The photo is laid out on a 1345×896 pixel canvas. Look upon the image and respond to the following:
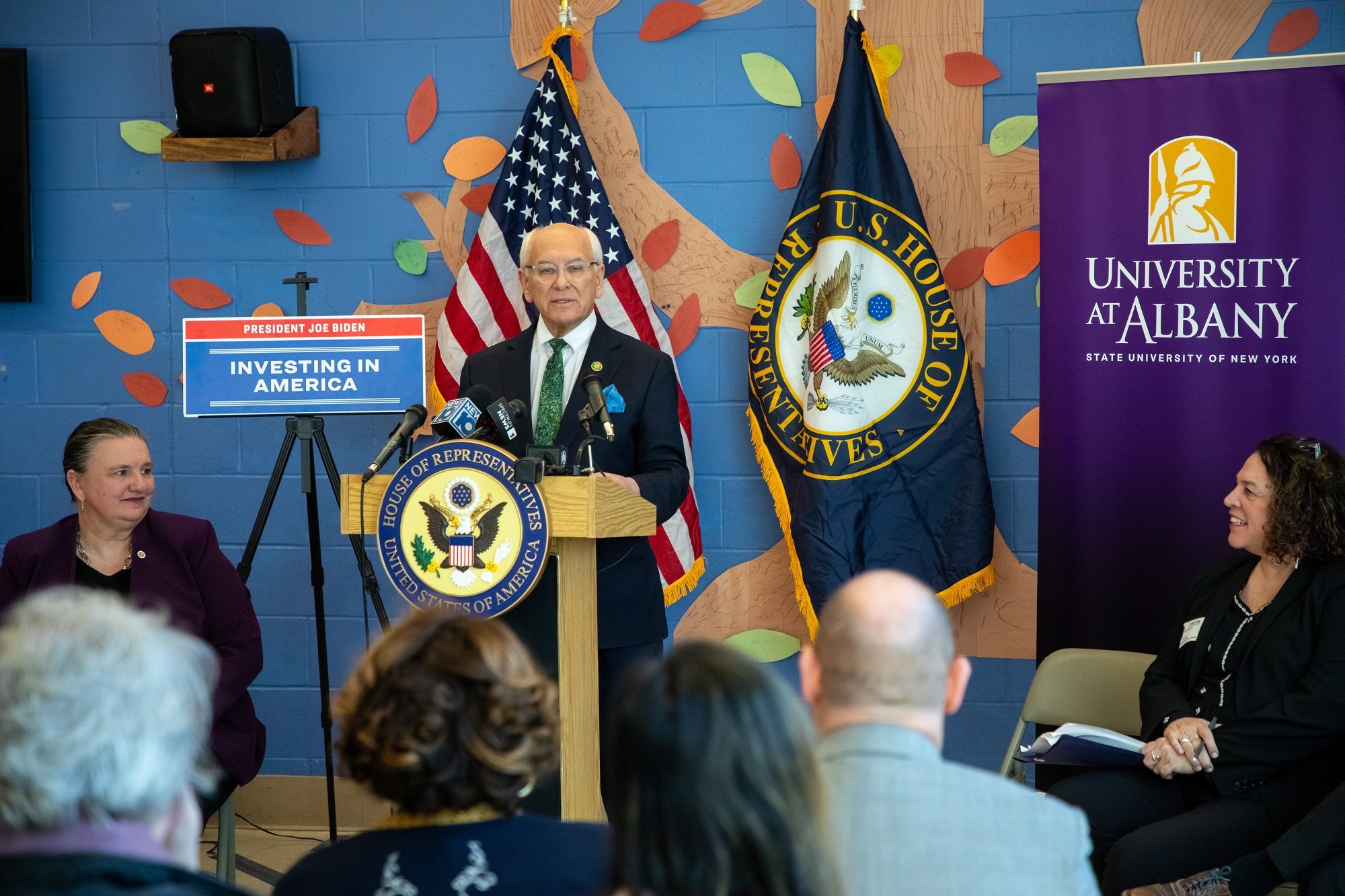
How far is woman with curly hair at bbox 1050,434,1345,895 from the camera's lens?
9.07ft

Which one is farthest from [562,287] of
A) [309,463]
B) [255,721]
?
[255,721]

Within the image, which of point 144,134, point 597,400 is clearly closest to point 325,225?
point 144,134

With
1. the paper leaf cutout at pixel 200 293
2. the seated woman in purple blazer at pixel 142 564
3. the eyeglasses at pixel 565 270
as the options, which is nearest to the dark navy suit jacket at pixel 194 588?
the seated woman in purple blazer at pixel 142 564

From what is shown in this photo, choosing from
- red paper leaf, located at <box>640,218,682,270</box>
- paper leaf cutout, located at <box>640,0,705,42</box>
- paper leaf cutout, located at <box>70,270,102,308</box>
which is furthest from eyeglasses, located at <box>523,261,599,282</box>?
paper leaf cutout, located at <box>70,270,102,308</box>

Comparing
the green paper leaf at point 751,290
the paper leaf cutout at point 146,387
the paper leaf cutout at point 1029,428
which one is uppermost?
the green paper leaf at point 751,290

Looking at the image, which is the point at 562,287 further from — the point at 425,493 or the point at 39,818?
the point at 39,818

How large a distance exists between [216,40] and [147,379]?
108cm

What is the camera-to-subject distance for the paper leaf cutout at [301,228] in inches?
162

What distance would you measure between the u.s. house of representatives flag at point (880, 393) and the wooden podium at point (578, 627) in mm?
1292

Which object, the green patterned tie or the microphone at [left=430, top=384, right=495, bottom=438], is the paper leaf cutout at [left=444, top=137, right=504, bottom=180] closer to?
the green patterned tie

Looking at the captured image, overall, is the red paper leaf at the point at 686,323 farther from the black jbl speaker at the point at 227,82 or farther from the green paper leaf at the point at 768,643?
the black jbl speaker at the point at 227,82

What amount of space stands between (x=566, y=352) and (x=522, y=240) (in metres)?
1.03

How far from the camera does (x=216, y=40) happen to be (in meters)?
3.85

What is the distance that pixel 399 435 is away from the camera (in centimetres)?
256
